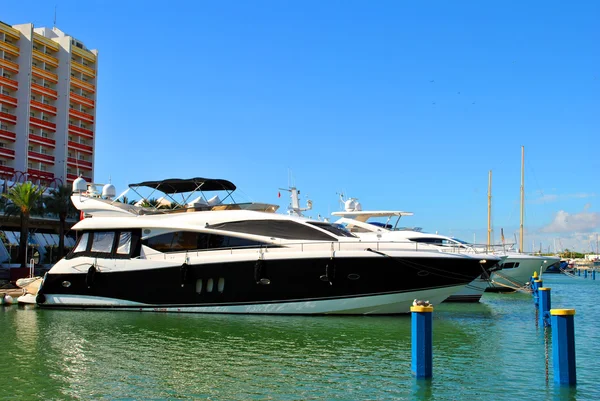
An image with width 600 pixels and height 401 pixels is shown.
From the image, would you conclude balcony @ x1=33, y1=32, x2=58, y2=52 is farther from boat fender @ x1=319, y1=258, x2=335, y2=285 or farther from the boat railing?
boat fender @ x1=319, y1=258, x2=335, y2=285

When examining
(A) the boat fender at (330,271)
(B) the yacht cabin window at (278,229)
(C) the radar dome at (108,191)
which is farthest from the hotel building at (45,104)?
(A) the boat fender at (330,271)

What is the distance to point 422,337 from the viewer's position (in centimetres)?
1076

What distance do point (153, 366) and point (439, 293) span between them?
34.7ft

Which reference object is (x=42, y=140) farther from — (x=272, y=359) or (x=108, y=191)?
(x=272, y=359)

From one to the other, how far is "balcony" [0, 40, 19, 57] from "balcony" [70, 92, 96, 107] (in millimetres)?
8679

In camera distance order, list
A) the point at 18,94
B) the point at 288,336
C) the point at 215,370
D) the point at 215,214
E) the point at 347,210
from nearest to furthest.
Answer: the point at 215,370 → the point at 288,336 → the point at 215,214 → the point at 347,210 → the point at 18,94

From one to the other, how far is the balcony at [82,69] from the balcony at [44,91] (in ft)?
14.7

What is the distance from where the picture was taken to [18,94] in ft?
258

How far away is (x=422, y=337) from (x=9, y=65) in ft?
255

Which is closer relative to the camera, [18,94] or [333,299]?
[333,299]

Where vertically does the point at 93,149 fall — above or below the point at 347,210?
above

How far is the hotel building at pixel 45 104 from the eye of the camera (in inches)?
3034

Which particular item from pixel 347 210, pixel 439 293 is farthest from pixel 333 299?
pixel 347 210

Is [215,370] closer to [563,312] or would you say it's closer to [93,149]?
[563,312]
